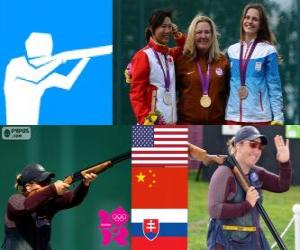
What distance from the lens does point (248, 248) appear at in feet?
19.5

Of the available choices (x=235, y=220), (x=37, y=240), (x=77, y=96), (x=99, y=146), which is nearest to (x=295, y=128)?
(x=235, y=220)

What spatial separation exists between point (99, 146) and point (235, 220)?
864mm

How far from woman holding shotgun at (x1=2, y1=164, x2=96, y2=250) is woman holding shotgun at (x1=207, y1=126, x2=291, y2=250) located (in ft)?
2.37

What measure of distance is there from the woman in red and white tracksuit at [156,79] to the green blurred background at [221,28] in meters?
1.24

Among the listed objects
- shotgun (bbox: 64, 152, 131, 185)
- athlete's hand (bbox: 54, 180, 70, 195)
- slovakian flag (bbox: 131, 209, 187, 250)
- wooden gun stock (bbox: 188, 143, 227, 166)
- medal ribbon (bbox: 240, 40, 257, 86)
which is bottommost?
slovakian flag (bbox: 131, 209, 187, 250)

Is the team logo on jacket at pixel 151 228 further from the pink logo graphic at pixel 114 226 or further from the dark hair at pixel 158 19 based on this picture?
the dark hair at pixel 158 19

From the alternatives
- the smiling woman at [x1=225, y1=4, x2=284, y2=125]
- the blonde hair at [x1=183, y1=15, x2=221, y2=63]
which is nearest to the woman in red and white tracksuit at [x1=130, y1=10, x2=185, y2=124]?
the blonde hair at [x1=183, y1=15, x2=221, y2=63]

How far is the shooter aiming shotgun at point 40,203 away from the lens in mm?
6039

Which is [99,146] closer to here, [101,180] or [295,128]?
[101,180]

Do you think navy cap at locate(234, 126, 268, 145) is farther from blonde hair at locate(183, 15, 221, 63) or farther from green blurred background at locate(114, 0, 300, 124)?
green blurred background at locate(114, 0, 300, 124)

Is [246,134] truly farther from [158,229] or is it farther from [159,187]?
[158,229]

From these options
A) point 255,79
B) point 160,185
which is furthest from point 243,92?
point 160,185

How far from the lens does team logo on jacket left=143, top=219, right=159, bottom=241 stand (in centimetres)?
610

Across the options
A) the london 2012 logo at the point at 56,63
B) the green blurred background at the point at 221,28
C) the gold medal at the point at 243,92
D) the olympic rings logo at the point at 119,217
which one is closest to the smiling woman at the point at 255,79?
the gold medal at the point at 243,92
